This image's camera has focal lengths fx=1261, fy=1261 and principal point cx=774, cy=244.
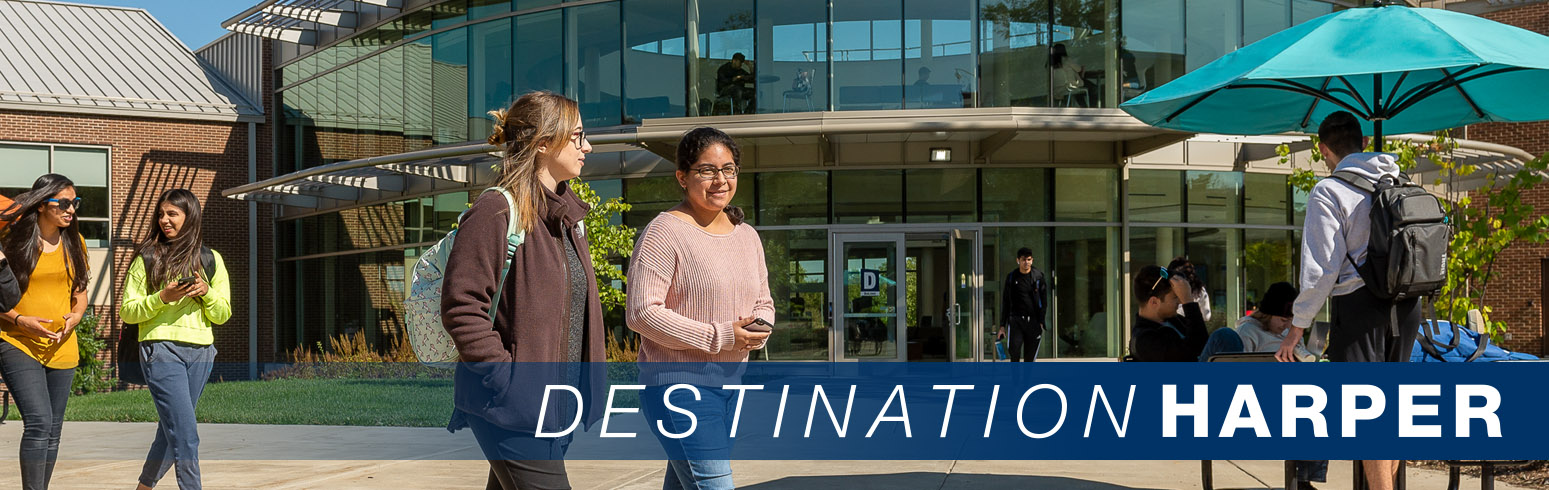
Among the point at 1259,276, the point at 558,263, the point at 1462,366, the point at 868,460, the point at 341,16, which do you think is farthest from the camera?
the point at 341,16

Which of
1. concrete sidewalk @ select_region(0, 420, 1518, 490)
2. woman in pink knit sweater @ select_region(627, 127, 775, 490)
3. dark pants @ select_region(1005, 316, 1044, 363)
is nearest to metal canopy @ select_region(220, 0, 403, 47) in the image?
dark pants @ select_region(1005, 316, 1044, 363)

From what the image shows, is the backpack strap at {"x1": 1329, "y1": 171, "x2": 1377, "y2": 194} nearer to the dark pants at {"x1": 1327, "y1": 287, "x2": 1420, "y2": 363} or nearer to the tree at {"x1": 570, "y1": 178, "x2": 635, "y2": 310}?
the dark pants at {"x1": 1327, "y1": 287, "x2": 1420, "y2": 363}

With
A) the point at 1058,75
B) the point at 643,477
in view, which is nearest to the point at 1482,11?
the point at 1058,75

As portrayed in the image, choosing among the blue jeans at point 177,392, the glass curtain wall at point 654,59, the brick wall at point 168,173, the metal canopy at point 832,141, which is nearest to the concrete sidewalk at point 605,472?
the blue jeans at point 177,392

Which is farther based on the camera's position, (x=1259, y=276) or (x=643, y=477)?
(x=1259, y=276)

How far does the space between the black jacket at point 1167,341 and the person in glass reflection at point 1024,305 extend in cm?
719

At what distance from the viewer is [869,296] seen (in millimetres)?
17125

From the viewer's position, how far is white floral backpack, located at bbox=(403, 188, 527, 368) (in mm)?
3197

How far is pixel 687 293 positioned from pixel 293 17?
20.9 m

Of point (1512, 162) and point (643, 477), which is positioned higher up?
point (1512, 162)

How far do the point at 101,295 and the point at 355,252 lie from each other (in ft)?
17.4

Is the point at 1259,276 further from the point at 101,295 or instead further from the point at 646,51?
the point at 101,295

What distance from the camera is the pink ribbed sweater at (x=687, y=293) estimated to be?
3.75m

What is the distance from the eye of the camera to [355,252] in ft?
76.2
